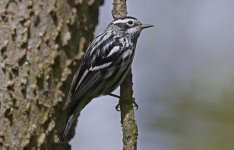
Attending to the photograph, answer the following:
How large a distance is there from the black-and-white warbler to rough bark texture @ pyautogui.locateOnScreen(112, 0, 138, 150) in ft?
1.28

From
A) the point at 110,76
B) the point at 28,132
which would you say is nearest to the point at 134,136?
the point at 28,132

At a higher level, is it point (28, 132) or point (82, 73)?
point (82, 73)

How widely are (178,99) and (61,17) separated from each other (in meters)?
5.57

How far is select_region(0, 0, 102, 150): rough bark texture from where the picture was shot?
467cm

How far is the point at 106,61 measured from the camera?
625 cm

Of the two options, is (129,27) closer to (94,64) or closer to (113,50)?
(113,50)

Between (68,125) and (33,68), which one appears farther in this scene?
(68,125)

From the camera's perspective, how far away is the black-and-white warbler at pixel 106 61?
6016 mm

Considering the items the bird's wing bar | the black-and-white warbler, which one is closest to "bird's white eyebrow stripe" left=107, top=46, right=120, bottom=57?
the black-and-white warbler

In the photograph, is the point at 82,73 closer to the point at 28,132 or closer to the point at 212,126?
the point at 28,132

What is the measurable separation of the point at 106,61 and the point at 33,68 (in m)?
1.61

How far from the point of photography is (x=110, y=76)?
6219 mm

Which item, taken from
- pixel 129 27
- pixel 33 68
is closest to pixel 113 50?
pixel 129 27

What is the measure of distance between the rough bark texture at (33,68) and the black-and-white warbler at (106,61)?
3.60ft
